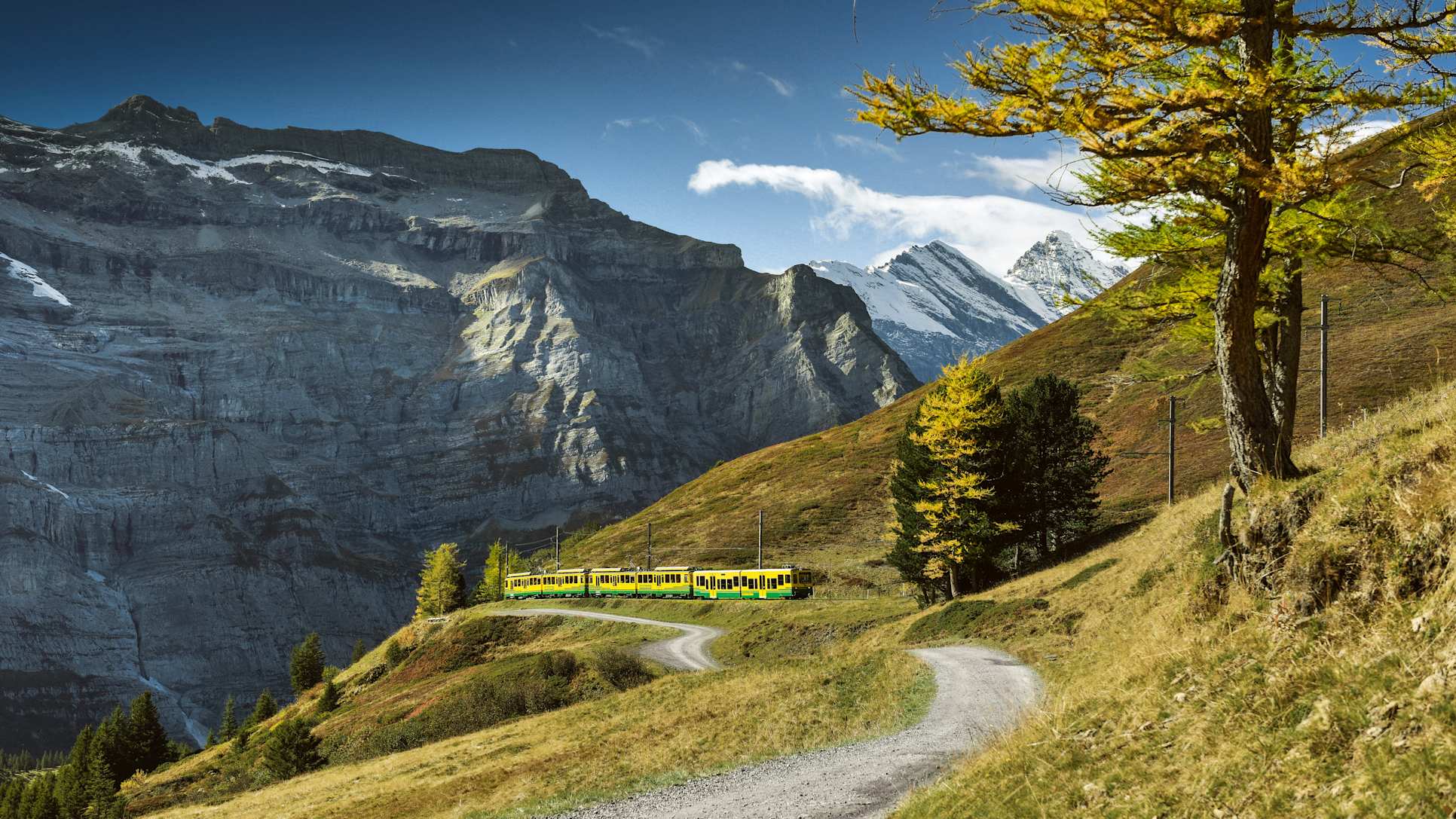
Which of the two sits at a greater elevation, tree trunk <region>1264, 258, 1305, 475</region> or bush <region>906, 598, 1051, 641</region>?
tree trunk <region>1264, 258, 1305, 475</region>

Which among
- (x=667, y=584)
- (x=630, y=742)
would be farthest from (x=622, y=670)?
(x=667, y=584)

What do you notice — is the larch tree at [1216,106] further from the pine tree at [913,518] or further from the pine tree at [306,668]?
the pine tree at [306,668]

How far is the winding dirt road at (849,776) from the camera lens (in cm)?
1345

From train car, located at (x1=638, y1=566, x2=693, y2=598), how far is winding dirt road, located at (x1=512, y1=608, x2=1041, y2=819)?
48.9 m

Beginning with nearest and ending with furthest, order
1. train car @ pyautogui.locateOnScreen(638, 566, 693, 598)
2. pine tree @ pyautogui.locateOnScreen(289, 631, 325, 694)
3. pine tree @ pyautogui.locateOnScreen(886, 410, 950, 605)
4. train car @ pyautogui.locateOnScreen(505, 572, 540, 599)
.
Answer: pine tree @ pyautogui.locateOnScreen(886, 410, 950, 605)
train car @ pyautogui.locateOnScreen(638, 566, 693, 598)
train car @ pyautogui.locateOnScreen(505, 572, 540, 599)
pine tree @ pyautogui.locateOnScreen(289, 631, 325, 694)

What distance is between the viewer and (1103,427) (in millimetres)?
76750

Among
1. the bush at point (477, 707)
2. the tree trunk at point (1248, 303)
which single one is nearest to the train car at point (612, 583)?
the bush at point (477, 707)

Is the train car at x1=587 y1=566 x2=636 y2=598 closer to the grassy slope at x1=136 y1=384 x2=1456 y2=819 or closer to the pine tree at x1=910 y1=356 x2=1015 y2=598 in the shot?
the pine tree at x1=910 y1=356 x2=1015 y2=598

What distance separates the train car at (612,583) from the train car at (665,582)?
113 cm

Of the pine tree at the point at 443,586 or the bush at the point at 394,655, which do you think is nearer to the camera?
the bush at the point at 394,655

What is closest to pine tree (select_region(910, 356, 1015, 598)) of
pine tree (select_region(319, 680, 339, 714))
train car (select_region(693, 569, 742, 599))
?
train car (select_region(693, 569, 742, 599))

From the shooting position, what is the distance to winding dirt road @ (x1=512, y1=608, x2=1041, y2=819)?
44.1 feet

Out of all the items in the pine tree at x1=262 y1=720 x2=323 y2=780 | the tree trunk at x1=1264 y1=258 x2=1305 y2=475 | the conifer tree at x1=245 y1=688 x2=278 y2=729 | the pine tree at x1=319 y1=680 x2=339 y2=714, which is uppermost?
the tree trunk at x1=1264 y1=258 x2=1305 y2=475

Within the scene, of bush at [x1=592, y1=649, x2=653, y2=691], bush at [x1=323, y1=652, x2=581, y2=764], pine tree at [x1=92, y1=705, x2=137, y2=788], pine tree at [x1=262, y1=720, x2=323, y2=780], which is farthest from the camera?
pine tree at [x1=92, y1=705, x2=137, y2=788]
